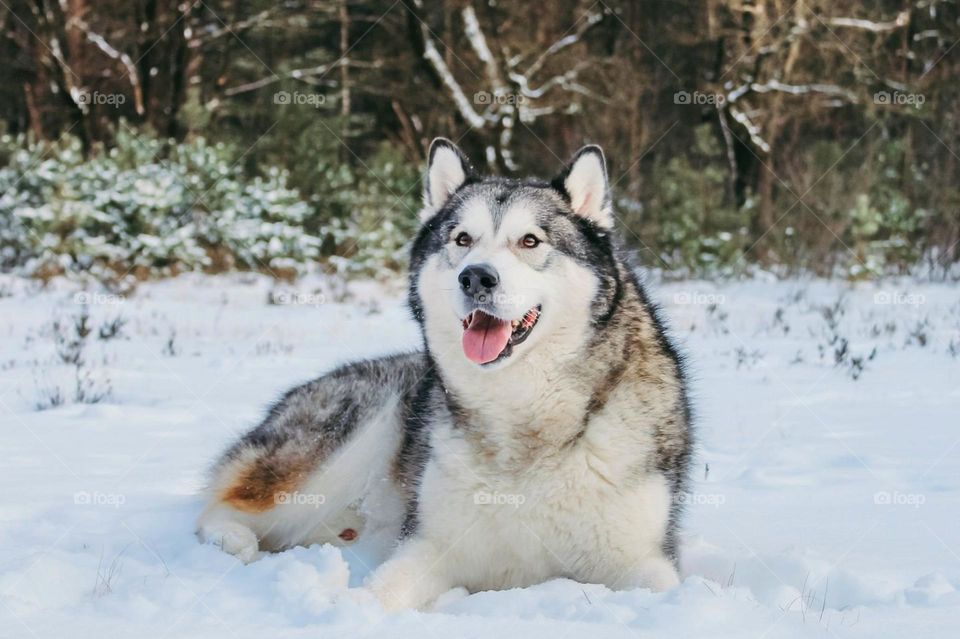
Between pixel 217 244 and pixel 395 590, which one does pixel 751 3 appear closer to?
pixel 217 244

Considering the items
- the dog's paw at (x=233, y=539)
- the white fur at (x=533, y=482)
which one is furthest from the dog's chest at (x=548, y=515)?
the dog's paw at (x=233, y=539)

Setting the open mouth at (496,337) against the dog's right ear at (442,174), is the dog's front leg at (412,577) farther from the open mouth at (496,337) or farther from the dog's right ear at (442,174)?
the dog's right ear at (442,174)

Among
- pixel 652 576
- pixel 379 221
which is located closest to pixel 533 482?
pixel 652 576

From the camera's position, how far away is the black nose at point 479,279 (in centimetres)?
327

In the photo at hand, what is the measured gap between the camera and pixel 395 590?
3.16 m

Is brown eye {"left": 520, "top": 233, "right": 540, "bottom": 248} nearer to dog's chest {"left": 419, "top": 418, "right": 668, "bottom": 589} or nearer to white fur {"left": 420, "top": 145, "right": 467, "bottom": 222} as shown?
white fur {"left": 420, "top": 145, "right": 467, "bottom": 222}

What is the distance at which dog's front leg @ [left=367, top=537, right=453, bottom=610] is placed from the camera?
124 inches

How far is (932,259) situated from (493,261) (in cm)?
1169

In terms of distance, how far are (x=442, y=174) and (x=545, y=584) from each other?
5.62ft

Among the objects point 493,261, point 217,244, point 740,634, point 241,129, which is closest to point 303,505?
point 493,261

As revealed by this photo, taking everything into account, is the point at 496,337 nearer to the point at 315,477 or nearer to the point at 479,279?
the point at 479,279

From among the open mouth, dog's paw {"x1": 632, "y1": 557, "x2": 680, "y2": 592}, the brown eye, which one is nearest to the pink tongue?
the open mouth

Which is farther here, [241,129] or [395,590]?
[241,129]

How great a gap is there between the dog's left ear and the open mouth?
583mm
